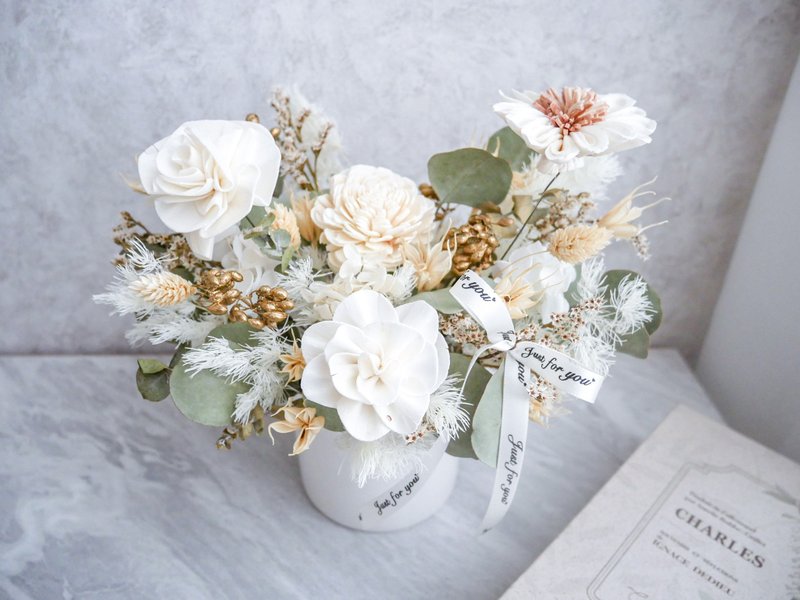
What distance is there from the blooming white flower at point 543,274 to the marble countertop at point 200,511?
31cm

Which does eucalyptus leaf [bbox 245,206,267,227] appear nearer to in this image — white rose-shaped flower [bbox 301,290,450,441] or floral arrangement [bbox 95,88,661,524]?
floral arrangement [bbox 95,88,661,524]

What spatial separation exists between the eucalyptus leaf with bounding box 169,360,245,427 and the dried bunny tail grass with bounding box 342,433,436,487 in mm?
114

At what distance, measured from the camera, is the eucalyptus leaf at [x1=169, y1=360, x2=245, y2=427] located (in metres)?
0.56

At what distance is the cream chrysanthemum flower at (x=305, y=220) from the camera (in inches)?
25.2

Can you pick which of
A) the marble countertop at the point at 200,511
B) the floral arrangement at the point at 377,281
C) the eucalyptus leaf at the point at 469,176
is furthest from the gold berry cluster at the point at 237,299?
the marble countertop at the point at 200,511

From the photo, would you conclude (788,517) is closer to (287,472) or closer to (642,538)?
(642,538)

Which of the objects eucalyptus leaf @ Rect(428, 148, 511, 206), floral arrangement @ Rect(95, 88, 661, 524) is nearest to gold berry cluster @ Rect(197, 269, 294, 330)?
floral arrangement @ Rect(95, 88, 661, 524)

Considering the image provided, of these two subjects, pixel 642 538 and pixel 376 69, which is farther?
pixel 376 69

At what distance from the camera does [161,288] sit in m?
0.52

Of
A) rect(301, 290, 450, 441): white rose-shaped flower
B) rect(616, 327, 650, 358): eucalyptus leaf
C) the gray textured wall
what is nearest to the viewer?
rect(301, 290, 450, 441): white rose-shaped flower

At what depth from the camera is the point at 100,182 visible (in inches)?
33.3

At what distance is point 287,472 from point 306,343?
35cm

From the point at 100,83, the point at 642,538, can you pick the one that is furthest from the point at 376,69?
the point at 642,538

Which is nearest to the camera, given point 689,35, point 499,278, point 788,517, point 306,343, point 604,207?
point 306,343
